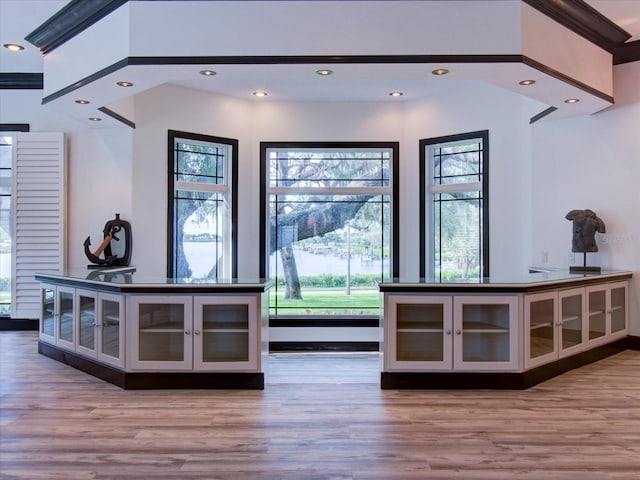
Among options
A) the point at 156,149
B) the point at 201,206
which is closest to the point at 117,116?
the point at 156,149

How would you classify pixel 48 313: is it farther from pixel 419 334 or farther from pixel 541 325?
pixel 541 325

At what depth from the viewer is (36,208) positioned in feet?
18.9

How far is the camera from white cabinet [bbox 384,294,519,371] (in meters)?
3.76

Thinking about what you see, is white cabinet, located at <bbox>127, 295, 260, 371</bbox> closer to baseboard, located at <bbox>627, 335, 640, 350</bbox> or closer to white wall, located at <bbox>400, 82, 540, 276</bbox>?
white wall, located at <bbox>400, 82, 540, 276</bbox>

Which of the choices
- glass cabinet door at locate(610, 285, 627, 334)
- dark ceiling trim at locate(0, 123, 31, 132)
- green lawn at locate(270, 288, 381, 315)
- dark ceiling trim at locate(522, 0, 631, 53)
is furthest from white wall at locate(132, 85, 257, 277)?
glass cabinet door at locate(610, 285, 627, 334)

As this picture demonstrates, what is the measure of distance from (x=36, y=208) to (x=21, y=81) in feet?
5.27

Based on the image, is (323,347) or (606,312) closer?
(606,312)

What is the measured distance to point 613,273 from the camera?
4.76m

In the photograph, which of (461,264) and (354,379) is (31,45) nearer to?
(354,379)

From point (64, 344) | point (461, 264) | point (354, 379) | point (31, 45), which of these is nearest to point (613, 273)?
point (461, 264)

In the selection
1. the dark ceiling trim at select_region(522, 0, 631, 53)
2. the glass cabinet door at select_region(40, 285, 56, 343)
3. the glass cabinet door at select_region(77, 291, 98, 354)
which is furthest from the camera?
the glass cabinet door at select_region(40, 285, 56, 343)

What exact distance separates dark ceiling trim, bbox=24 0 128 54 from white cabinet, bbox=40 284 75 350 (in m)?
2.29

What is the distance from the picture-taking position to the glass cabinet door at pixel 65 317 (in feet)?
14.4

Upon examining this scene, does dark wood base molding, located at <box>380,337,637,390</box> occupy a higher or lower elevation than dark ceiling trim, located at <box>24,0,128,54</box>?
lower
